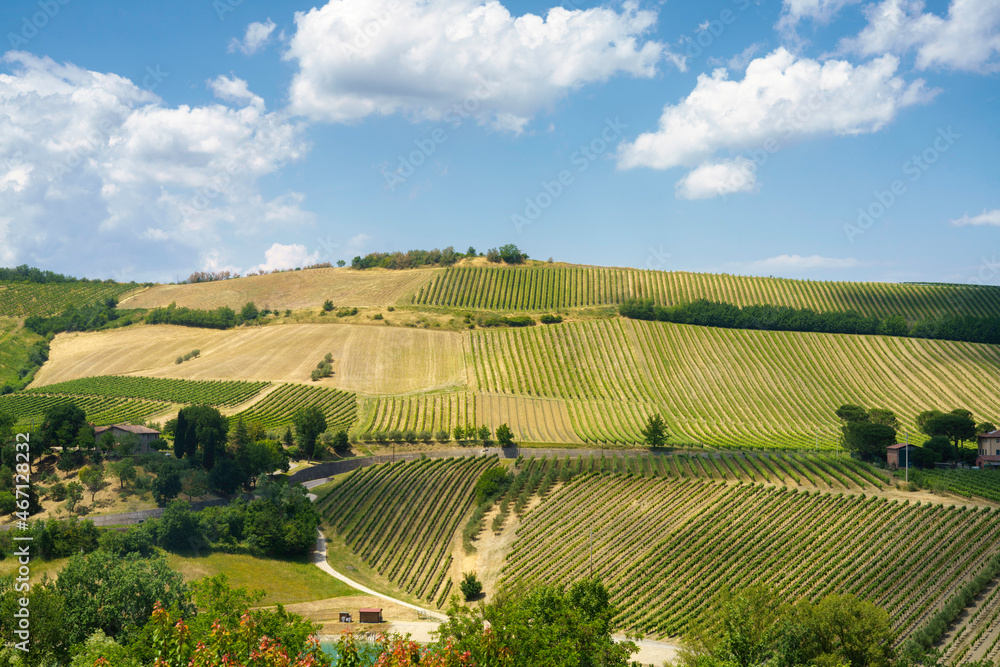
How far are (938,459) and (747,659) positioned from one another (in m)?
55.5

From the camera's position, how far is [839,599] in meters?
39.4

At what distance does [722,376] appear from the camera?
4995 inches

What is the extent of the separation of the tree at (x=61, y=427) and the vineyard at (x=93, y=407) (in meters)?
18.5

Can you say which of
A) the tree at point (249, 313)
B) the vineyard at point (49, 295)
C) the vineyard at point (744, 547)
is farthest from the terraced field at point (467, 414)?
the vineyard at point (49, 295)

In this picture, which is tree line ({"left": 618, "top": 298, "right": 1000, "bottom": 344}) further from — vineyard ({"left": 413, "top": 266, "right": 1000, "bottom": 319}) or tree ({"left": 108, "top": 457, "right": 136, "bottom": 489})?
tree ({"left": 108, "top": 457, "right": 136, "bottom": 489})

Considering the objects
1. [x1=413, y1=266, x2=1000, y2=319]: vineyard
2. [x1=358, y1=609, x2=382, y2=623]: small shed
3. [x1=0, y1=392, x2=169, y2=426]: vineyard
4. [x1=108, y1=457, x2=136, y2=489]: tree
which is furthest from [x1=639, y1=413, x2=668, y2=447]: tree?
[x1=413, y1=266, x2=1000, y2=319]: vineyard

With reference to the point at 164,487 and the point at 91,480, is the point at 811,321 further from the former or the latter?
the point at 91,480

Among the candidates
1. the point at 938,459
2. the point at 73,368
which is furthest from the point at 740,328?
the point at 73,368

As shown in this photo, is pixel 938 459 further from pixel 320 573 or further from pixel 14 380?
pixel 14 380

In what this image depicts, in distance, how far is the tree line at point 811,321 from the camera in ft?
457

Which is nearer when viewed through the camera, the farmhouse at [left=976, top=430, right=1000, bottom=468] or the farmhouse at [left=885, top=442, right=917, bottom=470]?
the farmhouse at [left=885, top=442, right=917, bottom=470]

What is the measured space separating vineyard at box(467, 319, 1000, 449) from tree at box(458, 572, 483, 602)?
39.3 metres

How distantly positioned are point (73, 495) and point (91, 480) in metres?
2.53

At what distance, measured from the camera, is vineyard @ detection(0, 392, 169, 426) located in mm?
98438
